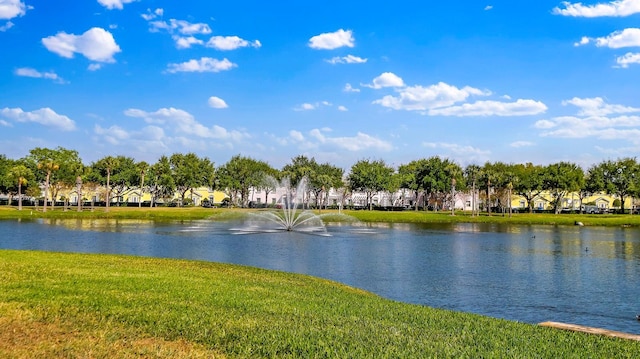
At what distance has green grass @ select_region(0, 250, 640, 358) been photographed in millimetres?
9406

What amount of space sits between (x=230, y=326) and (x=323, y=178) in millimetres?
109938

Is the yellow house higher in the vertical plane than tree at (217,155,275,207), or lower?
lower

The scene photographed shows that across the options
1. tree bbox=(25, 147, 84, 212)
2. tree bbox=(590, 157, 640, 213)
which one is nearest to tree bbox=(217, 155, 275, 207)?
tree bbox=(25, 147, 84, 212)

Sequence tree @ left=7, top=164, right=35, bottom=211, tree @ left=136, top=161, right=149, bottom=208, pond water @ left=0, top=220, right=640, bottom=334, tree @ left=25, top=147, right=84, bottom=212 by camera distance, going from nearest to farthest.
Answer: pond water @ left=0, top=220, right=640, bottom=334
tree @ left=7, top=164, right=35, bottom=211
tree @ left=25, top=147, right=84, bottom=212
tree @ left=136, top=161, right=149, bottom=208

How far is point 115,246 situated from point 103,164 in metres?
84.2

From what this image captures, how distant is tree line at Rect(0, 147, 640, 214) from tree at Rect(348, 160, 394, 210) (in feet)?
0.65

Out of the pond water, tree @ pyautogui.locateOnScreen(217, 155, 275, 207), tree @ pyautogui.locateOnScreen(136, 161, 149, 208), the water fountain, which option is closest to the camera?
the pond water

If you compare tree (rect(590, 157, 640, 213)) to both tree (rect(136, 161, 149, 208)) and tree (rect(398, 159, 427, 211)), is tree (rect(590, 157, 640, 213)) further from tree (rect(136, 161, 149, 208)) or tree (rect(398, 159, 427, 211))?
tree (rect(136, 161, 149, 208))

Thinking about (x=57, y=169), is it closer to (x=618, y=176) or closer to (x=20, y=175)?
(x=20, y=175)

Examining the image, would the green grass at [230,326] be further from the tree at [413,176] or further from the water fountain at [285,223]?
the tree at [413,176]

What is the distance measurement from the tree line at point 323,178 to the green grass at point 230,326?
339ft

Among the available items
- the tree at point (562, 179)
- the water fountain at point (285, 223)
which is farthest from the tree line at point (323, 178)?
the water fountain at point (285, 223)

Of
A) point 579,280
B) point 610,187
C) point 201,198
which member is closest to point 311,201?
point 201,198

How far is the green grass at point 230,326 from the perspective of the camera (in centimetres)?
941
